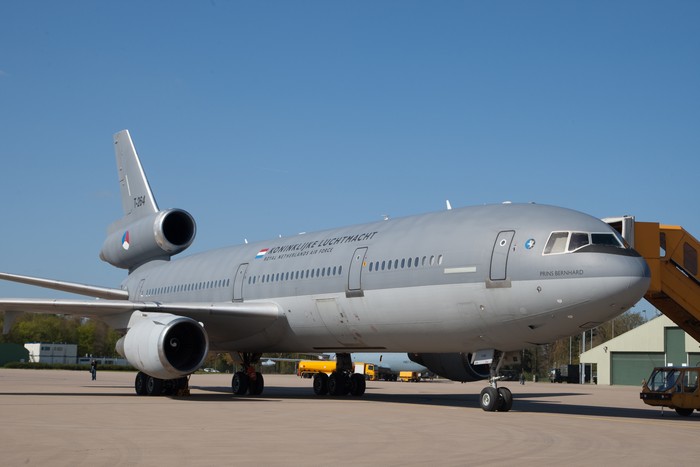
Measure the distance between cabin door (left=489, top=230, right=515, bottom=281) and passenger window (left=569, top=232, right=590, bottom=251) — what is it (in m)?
1.26

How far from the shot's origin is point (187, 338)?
72.3ft

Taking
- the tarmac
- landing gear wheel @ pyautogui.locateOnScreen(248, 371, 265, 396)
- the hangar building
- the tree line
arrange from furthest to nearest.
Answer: the tree line
the hangar building
landing gear wheel @ pyautogui.locateOnScreen(248, 371, 265, 396)
the tarmac

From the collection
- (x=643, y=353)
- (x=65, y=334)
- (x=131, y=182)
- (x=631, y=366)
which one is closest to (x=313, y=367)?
(x=631, y=366)

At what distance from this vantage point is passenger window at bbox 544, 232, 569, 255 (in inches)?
648

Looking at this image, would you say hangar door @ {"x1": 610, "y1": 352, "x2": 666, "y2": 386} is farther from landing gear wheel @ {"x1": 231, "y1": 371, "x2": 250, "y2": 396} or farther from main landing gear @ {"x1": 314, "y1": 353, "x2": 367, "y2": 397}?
landing gear wheel @ {"x1": 231, "y1": 371, "x2": 250, "y2": 396}

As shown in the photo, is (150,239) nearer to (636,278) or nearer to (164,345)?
(164,345)

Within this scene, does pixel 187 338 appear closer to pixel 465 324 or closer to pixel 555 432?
pixel 465 324

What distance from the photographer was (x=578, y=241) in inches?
648

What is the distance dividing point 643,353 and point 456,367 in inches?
1455

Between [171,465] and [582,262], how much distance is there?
9687 millimetres

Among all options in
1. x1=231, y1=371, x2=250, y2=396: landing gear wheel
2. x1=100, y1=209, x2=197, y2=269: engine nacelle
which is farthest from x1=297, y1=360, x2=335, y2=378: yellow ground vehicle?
x1=231, y1=371, x2=250, y2=396: landing gear wheel

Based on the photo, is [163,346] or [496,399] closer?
[496,399]

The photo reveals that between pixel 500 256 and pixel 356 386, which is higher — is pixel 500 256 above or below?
above

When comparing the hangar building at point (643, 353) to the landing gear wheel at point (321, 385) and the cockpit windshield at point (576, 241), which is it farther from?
the cockpit windshield at point (576, 241)
